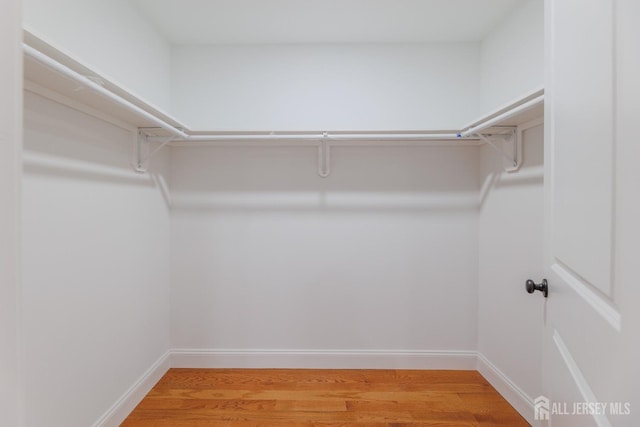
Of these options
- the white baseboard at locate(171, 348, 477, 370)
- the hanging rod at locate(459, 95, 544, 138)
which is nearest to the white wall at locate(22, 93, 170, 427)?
the white baseboard at locate(171, 348, 477, 370)

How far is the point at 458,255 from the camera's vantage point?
2381mm

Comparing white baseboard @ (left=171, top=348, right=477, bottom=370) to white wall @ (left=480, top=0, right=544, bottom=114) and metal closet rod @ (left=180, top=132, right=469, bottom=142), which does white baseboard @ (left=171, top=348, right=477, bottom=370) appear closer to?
metal closet rod @ (left=180, top=132, right=469, bottom=142)

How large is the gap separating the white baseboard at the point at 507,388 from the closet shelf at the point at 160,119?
1.29 meters

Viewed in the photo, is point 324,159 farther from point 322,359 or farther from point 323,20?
point 322,359

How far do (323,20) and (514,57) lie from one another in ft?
3.82

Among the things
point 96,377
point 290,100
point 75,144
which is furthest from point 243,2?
point 96,377

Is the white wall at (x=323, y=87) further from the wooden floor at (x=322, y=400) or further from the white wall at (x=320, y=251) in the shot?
the wooden floor at (x=322, y=400)

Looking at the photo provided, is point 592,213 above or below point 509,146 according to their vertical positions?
below

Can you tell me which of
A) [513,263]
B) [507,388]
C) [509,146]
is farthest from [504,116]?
[507,388]

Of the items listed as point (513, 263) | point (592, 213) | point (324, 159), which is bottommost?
point (513, 263)

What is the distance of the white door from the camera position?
49 cm

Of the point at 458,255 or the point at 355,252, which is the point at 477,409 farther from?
the point at 355,252

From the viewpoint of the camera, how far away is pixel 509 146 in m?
1.98

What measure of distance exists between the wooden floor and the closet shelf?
1414 millimetres
